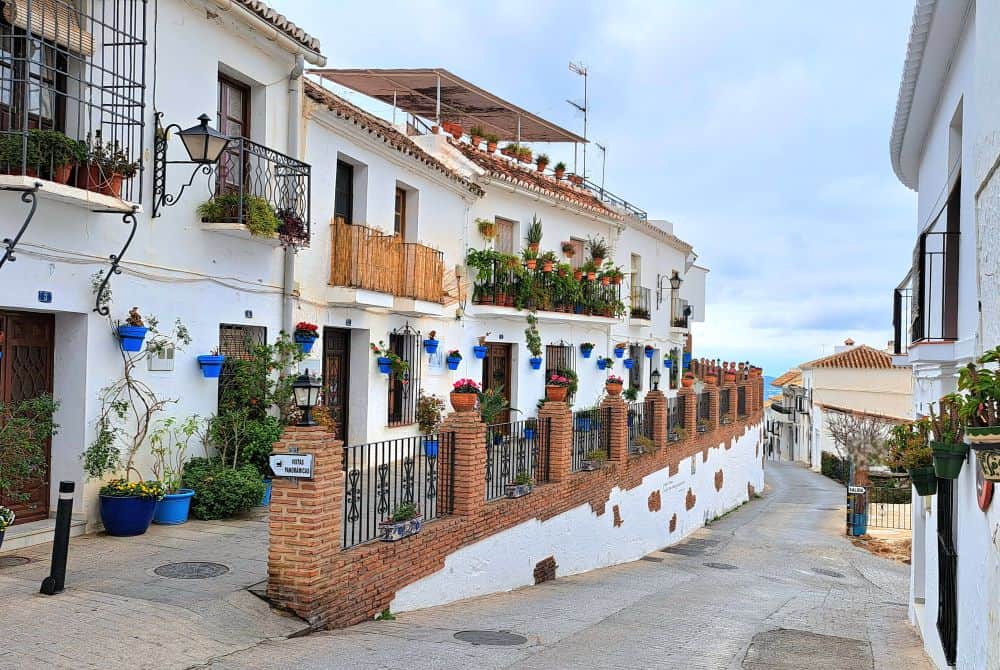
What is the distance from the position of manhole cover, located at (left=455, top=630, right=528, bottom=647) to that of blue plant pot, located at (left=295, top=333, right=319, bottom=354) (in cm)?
558

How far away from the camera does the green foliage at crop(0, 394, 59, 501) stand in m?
7.68

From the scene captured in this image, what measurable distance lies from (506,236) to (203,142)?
1148 centimetres

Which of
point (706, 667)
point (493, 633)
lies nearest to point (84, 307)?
point (493, 633)

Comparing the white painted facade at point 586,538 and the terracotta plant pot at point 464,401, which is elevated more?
the terracotta plant pot at point 464,401

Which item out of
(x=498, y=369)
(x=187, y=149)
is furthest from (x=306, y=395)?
(x=498, y=369)

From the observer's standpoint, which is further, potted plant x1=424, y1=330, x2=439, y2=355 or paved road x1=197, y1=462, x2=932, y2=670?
potted plant x1=424, y1=330, x2=439, y2=355

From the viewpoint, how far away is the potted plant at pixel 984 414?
14.1ft

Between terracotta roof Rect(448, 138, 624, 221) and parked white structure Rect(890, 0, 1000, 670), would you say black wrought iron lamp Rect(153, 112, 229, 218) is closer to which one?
parked white structure Rect(890, 0, 1000, 670)

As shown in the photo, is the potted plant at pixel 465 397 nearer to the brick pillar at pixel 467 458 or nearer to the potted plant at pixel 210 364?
the brick pillar at pixel 467 458

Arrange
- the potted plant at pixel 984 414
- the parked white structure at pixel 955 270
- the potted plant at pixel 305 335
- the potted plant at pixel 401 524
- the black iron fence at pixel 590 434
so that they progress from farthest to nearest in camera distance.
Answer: the black iron fence at pixel 590 434, the potted plant at pixel 305 335, the potted plant at pixel 401 524, the parked white structure at pixel 955 270, the potted plant at pixel 984 414

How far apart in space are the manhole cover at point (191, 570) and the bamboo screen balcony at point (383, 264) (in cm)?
633

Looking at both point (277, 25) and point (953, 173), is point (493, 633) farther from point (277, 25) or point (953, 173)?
point (277, 25)

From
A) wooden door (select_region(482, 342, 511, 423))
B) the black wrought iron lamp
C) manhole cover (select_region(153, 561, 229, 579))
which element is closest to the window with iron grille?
wooden door (select_region(482, 342, 511, 423))

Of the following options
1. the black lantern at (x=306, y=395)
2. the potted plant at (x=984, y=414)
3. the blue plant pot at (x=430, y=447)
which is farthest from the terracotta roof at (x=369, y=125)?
the potted plant at (x=984, y=414)
